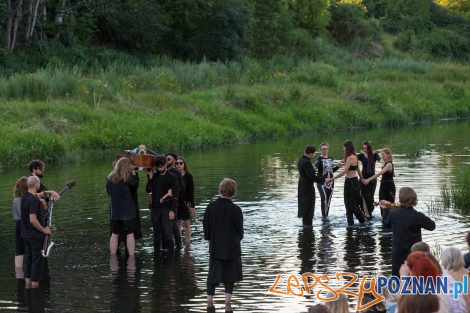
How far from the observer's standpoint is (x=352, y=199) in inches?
829

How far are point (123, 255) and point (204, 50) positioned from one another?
137 feet

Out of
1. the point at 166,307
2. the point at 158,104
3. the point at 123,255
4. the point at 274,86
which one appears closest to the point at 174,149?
the point at 158,104

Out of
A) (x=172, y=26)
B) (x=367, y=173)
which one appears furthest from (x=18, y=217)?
(x=172, y=26)

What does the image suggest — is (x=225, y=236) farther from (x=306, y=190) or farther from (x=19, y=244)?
(x=306, y=190)

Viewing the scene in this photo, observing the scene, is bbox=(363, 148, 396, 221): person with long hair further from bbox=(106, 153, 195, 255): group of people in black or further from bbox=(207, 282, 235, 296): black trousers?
bbox=(207, 282, 235, 296): black trousers

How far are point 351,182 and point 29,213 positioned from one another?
7.76 meters

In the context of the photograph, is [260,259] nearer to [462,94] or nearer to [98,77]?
[98,77]

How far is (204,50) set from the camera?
5947cm

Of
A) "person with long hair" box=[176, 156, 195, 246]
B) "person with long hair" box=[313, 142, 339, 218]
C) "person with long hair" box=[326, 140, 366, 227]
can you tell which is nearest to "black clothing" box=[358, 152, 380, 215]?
"person with long hair" box=[326, 140, 366, 227]

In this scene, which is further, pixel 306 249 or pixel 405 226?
pixel 306 249

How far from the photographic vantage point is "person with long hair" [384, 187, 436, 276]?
1389 centimetres

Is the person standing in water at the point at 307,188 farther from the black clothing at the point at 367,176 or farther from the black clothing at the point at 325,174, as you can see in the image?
the black clothing at the point at 367,176

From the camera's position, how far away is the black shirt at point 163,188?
18188mm

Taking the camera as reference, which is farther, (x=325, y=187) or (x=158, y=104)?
(x=158, y=104)
